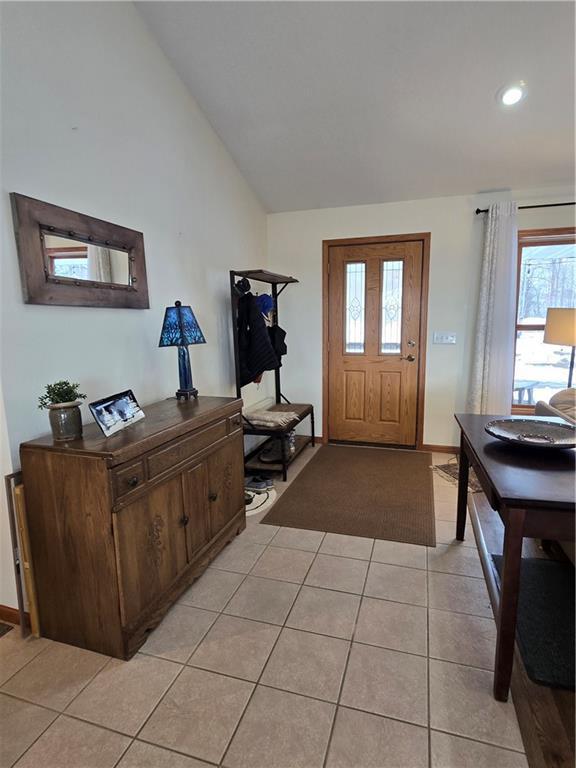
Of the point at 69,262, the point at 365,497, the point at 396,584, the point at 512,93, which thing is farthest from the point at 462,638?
the point at 512,93

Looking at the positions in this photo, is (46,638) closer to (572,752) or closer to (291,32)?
(572,752)

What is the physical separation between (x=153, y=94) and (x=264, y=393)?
2682 millimetres

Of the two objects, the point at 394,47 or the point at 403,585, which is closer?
the point at 403,585

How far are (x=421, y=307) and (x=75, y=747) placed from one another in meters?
3.80

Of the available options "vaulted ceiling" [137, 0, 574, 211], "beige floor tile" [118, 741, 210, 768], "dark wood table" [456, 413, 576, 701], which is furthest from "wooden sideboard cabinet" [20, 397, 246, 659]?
"vaulted ceiling" [137, 0, 574, 211]

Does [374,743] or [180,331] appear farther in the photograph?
[180,331]

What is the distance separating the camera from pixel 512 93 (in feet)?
8.31

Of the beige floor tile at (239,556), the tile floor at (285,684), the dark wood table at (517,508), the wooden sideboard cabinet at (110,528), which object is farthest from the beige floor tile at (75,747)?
the dark wood table at (517,508)

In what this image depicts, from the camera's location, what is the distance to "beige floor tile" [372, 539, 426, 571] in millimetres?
2231

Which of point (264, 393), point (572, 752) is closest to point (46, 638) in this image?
point (572, 752)

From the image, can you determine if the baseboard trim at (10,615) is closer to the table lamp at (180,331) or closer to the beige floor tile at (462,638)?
the table lamp at (180,331)

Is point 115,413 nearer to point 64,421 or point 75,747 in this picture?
point 64,421

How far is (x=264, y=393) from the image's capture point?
14.2 ft

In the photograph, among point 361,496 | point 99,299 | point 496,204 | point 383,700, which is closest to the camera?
point 383,700
